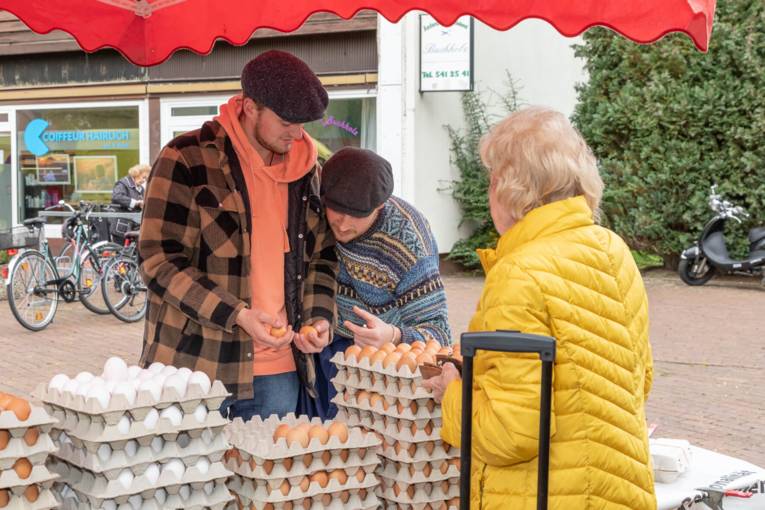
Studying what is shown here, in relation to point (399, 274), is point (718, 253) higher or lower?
lower

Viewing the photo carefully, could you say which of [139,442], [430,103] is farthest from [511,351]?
[430,103]

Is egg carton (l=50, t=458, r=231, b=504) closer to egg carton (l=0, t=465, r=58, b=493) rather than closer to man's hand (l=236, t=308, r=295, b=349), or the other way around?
egg carton (l=0, t=465, r=58, b=493)

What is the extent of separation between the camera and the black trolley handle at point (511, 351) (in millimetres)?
2232

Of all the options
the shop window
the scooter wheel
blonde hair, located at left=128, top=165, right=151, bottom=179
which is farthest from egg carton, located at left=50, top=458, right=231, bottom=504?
the shop window

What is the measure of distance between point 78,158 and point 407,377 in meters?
15.7

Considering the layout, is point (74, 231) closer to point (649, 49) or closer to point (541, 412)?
point (649, 49)

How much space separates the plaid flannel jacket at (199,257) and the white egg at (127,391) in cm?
68

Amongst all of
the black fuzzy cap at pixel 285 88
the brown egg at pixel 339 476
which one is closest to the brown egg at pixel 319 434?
the brown egg at pixel 339 476

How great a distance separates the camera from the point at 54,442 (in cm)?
278

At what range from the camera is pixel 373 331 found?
3.66 metres

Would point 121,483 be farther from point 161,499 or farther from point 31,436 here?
point 31,436

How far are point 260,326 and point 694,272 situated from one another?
12111 millimetres

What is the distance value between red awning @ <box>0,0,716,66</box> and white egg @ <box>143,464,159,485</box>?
2285 millimetres

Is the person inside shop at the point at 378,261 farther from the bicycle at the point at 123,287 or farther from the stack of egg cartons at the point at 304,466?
the bicycle at the point at 123,287
